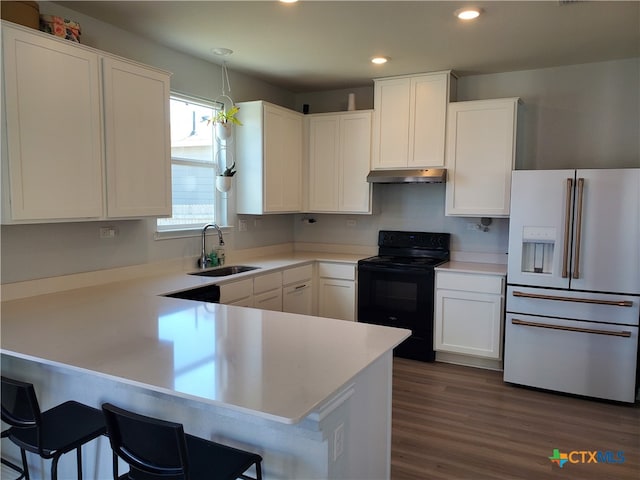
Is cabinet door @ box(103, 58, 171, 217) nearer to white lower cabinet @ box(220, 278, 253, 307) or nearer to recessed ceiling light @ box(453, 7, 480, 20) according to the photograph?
white lower cabinet @ box(220, 278, 253, 307)

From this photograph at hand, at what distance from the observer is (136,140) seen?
294 centimetres

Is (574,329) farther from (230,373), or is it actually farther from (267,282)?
(230,373)

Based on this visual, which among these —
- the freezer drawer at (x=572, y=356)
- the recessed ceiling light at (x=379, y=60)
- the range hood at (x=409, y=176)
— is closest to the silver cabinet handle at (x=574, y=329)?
the freezer drawer at (x=572, y=356)

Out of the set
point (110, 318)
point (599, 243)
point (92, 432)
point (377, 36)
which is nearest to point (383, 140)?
point (377, 36)

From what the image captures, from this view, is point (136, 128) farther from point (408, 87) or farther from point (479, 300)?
point (479, 300)

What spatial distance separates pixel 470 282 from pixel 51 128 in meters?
3.23

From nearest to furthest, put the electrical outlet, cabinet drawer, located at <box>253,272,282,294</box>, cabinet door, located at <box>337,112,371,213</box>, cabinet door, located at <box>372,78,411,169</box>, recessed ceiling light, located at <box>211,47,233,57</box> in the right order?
the electrical outlet < recessed ceiling light, located at <box>211,47,233,57</box> < cabinet drawer, located at <box>253,272,282,294</box> < cabinet door, located at <box>372,78,411,169</box> < cabinet door, located at <box>337,112,371,213</box>

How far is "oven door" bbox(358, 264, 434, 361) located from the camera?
13.5 feet

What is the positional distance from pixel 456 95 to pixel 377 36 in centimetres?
146

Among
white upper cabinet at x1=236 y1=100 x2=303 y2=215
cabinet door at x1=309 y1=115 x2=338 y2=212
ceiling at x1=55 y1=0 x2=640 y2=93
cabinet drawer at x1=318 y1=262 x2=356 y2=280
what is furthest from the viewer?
cabinet door at x1=309 y1=115 x2=338 y2=212

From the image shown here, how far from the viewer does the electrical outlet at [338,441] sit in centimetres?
156

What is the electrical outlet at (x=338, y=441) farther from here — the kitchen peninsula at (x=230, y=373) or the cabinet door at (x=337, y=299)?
the cabinet door at (x=337, y=299)

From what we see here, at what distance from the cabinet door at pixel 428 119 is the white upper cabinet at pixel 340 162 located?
47cm

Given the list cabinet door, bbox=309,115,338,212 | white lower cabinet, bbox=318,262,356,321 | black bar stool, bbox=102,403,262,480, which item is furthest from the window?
black bar stool, bbox=102,403,262,480
